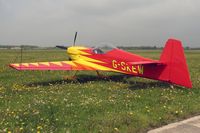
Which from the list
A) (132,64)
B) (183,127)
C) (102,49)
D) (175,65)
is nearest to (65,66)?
(102,49)

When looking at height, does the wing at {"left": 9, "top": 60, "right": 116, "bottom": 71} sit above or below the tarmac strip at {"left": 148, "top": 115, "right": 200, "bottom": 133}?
above

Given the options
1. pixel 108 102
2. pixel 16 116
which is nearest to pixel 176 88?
pixel 108 102

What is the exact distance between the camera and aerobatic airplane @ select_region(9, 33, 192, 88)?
12.0 meters

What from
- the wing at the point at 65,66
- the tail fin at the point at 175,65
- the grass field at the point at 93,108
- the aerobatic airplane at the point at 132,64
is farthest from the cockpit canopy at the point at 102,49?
the tail fin at the point at 175,65

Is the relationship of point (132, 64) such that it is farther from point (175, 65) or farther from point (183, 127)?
point (183, 127)

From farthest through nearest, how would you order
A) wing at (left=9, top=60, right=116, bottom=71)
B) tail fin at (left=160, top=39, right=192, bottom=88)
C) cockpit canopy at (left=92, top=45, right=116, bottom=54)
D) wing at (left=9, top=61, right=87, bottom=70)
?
cockpit canopy at (left=92, top=45, right=116, bottom=54) → wing at (left=9, top=60, right=116, bottom=71) → wing at (left=9, top=61, right=87, bottom=70) → tail fin at (left=160, top=39, right=192, bottom=88)

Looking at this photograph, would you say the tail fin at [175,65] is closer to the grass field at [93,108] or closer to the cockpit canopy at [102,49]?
the grass field at [93,108]

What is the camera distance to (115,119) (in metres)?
7.60

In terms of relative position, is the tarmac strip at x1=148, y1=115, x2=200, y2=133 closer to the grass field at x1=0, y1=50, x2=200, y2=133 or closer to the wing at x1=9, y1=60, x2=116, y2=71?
the grass field at x1=0, y1=50, x2=200, y2=133

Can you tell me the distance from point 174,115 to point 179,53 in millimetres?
4246

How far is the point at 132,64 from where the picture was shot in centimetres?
1264

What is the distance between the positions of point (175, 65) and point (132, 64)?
1.81 metres

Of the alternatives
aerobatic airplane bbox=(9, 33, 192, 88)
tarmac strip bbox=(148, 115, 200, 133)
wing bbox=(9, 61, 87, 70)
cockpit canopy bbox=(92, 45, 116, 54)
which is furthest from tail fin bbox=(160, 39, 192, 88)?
wing bbox=(9, 61, 87, 70)

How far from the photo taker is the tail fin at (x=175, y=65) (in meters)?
11.7
